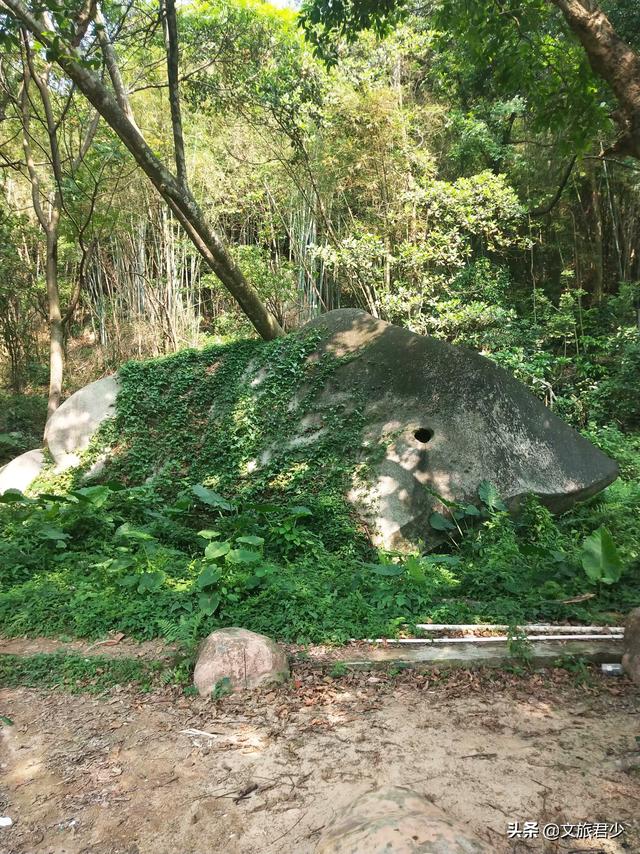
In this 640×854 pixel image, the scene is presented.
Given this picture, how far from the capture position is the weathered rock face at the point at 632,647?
9.29ft

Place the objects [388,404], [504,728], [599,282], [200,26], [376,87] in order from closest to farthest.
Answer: [504,728], [388,404], [200,26], [376,87], [599,282]

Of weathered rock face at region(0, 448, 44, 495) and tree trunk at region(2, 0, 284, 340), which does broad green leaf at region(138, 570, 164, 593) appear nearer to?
weathered rock face at region(0, 448, 44, 495)

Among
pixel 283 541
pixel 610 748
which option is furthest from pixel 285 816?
pixel 283 541

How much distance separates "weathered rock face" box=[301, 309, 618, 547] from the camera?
4.89 m

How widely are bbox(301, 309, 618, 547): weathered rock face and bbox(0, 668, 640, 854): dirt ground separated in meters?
2.05

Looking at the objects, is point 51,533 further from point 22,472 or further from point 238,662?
point 22,472

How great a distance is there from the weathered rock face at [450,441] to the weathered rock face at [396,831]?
301 centimetres

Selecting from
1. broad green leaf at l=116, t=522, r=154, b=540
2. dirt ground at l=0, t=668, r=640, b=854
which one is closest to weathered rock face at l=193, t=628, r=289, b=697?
dirt ground at l=0, t=668, r=640, b=854

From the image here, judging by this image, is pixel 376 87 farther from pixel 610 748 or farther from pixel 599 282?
pixel 610 748

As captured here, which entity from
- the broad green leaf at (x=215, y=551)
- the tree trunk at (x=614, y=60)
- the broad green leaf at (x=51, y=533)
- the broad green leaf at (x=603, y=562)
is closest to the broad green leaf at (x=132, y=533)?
the broad green leaf at (x=51, y=533)

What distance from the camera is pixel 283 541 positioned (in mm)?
4578

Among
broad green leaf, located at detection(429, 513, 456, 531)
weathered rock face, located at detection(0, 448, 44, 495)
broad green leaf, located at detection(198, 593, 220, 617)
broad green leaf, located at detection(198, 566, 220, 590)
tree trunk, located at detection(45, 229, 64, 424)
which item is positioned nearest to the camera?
broad green leaf, located at detection(198, 593, 220, 617)

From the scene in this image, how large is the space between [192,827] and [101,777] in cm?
50

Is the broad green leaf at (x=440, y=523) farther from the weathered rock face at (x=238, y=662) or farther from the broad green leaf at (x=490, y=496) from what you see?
the weathered rock face at (x=238, y=662)
